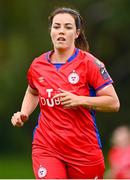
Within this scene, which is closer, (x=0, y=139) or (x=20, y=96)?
(x=20, y=96)

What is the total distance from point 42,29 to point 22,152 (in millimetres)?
4825

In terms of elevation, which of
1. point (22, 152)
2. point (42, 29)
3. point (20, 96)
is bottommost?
point (22, 152)

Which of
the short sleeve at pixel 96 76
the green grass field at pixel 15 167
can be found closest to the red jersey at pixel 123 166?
the short sleeve at pixel 96 76

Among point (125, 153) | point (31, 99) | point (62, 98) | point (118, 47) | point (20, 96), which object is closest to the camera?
point (62, 98)

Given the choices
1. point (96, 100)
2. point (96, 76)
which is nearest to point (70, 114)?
point (96, 100)

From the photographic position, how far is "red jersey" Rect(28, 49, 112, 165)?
10586mm

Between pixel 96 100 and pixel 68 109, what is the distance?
1.01 ft

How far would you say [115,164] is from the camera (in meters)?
13.2

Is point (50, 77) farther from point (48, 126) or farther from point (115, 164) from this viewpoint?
point (115, 164)

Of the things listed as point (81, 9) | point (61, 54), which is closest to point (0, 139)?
point (81, 9)

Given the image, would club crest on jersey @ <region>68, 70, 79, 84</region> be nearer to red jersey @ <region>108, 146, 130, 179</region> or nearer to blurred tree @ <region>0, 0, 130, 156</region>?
red jersey @ <region>108, 146, 130, 179</region>

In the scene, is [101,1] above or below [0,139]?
above

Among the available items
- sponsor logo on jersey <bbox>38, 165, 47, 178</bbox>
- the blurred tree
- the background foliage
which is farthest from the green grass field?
sponsor logo on jersey <bbox>38, 165, 47, 178</bbox>

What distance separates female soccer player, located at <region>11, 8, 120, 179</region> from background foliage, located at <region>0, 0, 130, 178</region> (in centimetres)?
2188
